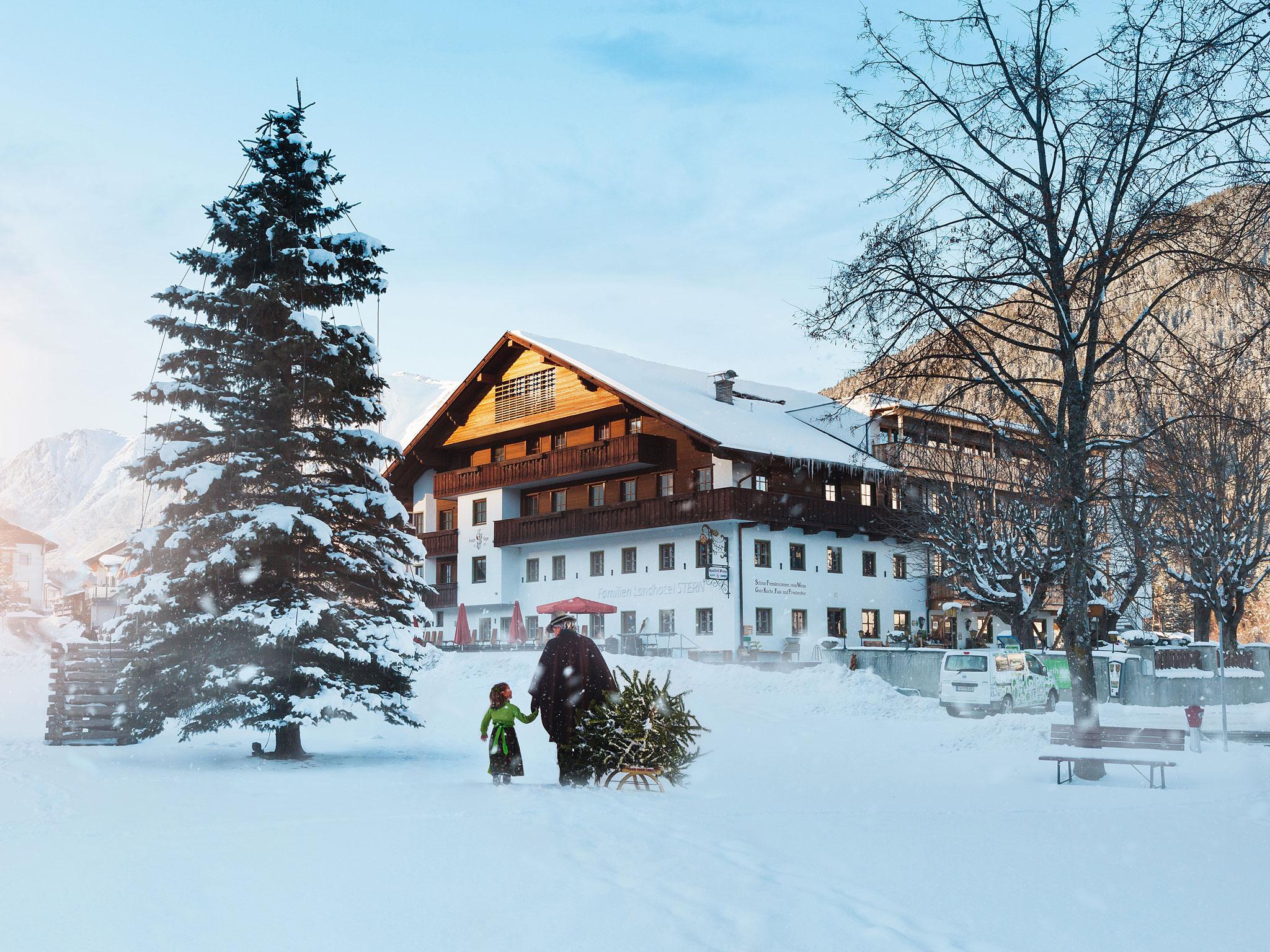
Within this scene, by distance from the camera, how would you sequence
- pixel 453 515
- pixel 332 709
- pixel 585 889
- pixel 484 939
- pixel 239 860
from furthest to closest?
1. pixel 453 515
2. pixel 332 709
3. pixel 239 860
4. pixel 585 889
5. pixel 484 939

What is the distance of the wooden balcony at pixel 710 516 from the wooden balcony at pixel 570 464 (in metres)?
1.60

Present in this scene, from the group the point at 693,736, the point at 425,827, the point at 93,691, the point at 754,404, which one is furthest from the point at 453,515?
the point at 425,827

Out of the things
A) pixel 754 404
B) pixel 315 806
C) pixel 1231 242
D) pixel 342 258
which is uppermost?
pixel 754 404

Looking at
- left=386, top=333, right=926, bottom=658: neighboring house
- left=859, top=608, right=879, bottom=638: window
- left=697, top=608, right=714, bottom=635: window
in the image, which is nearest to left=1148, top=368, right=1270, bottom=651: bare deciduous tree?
left=386, top=333, right=926, bottom=658: neighboring house

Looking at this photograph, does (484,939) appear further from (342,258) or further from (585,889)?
(342,258)

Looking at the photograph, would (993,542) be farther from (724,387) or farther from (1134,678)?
(724,387)

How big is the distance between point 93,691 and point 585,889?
13.8m

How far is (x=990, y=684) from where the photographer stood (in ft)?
93.6

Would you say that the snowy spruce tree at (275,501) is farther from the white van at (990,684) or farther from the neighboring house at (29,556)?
the neighboring house at (29,556)

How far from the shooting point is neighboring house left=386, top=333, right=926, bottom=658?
43688 mm

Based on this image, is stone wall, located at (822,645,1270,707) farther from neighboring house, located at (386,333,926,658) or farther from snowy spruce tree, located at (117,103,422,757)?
snowy spruce tree, located at (117,103,422,757)

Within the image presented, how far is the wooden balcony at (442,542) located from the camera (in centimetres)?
5534

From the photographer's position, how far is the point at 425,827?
399 inches

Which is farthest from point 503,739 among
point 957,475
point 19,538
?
point 19,538
